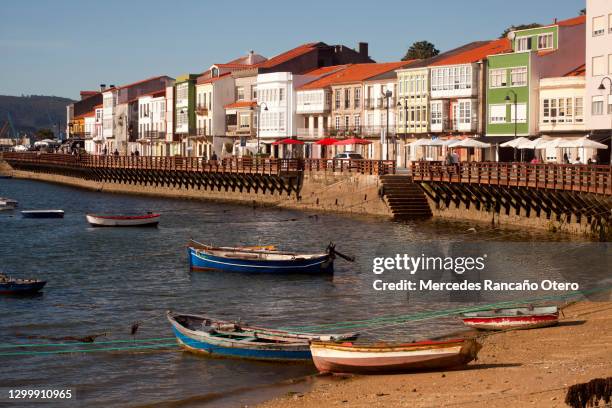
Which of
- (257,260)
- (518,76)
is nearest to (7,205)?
(518,76)

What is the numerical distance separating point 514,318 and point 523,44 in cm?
5878

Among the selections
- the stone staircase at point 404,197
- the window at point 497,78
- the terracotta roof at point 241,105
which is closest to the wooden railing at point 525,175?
the stone staircase at point 404,197

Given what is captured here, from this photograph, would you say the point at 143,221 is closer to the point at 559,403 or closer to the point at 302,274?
the point at 302,274

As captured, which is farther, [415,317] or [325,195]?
[325,195]

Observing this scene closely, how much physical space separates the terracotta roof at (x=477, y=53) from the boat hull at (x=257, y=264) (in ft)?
157

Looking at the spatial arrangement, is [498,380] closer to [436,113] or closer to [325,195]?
[325,195]

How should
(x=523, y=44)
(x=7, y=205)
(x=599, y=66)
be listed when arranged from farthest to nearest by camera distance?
(x=7, y=205)
(x=523, y=44)
(x=599, y=66)

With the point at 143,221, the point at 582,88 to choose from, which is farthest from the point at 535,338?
the point at 582,88

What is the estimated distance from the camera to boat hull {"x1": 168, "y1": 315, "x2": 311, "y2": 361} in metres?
29.2

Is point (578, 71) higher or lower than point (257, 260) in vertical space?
higher

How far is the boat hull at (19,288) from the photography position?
42094 mm

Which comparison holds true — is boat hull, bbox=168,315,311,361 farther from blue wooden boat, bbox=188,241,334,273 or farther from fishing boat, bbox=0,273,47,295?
blue wooden boat, bbox=188,241,334,273

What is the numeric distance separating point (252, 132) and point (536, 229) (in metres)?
66.1

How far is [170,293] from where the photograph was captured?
1715 inches
